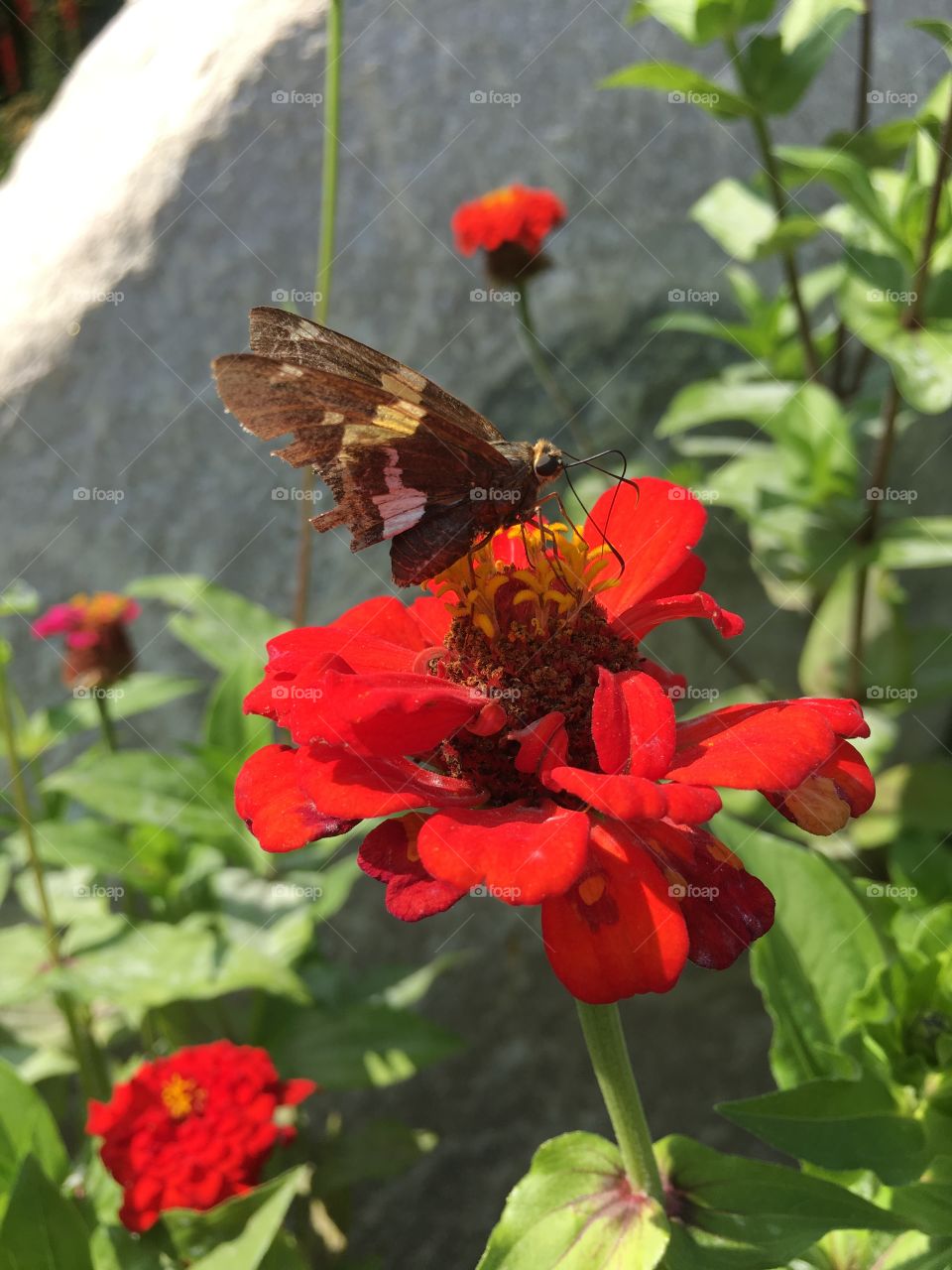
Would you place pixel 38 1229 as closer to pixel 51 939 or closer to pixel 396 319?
pixel 51 939

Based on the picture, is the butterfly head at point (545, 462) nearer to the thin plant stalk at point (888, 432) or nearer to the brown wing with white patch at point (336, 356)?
the brown wing with white patch at point (336, 356)

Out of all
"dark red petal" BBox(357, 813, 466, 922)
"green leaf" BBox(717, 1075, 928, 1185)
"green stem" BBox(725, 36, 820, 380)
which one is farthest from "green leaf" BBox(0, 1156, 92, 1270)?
"green stem" BBox(725, 36, 820, 380)

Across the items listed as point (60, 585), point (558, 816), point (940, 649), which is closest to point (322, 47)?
point (60, 585)

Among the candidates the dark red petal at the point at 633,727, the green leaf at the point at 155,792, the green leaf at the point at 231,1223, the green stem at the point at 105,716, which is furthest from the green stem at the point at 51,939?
→ the dark red petal at the point at 633,727

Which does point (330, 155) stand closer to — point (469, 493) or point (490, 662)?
point (469, 493)

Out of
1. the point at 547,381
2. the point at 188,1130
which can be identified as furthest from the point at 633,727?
the point at 547,381

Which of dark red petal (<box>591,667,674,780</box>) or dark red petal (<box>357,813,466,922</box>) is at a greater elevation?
dark red petal (<box>357,813,466,922</box>)

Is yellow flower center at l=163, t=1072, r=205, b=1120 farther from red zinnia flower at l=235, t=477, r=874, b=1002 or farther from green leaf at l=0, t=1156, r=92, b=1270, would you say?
red zinnia flower at l=235, t=477, r=874, b=1002
